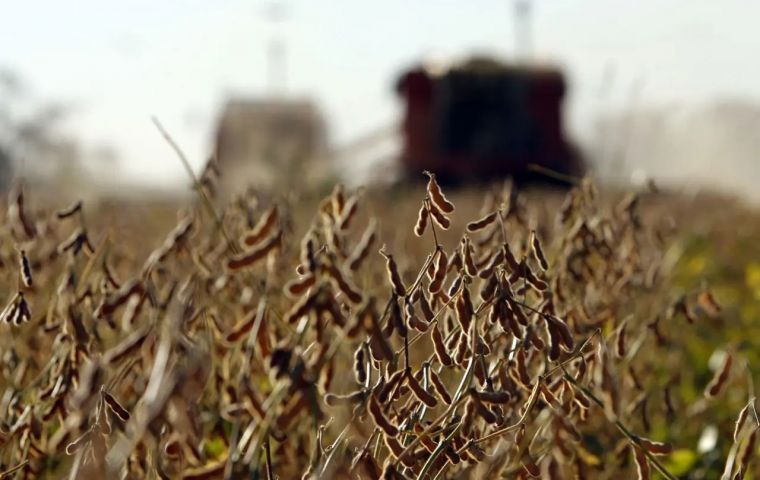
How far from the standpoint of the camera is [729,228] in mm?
9406

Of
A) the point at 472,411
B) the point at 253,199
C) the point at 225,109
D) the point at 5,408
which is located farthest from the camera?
the point at 225,109

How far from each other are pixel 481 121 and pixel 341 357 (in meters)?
18.6

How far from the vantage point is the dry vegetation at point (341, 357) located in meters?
1.44

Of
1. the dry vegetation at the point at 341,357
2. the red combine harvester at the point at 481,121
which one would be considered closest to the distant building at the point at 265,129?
the red combine harvester at the point at 481,121

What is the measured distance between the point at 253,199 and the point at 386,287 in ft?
2.87

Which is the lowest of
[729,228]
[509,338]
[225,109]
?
[225,109]

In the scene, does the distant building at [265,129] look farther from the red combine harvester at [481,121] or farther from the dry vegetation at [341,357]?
the dry vegetation at [341,357]

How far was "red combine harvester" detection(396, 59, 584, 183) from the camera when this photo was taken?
2067 centimetres

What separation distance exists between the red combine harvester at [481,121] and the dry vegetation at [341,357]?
16960 millimetres

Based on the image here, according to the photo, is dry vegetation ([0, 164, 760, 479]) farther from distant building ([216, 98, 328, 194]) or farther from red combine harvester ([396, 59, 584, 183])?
red combine harvester ([396, 59, 584, 183])

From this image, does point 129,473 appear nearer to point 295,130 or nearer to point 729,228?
point 729,228

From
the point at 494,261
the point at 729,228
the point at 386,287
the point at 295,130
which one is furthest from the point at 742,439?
the point at 295,130

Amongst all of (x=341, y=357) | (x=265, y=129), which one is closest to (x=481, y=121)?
(x=265, y=129)

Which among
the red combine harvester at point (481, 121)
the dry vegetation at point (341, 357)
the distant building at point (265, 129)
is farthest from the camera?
the red combine harvester at point (481, 121)
